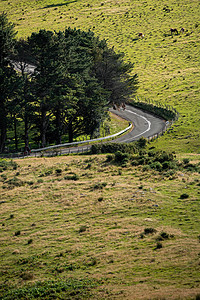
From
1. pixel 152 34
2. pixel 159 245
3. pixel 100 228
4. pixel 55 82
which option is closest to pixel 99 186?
pixel 100 228

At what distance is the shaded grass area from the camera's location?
781 inches

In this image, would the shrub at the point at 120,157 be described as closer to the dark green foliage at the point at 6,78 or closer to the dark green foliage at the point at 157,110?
the dark green foliage at the point at 6,78

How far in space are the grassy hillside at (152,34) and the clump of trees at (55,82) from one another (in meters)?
15.8

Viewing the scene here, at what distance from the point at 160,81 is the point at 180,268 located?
89102 millimetres

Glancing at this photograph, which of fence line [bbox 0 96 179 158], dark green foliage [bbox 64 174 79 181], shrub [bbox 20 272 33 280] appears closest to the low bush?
shrub [bbox 20 272 33 280]

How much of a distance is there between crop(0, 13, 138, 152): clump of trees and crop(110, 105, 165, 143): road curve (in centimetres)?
652

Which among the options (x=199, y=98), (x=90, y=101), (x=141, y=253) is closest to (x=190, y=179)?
(x=141, y=253)

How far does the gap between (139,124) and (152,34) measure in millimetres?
69032

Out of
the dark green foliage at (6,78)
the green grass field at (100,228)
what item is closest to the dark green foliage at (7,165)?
the green grass field at (100,228)

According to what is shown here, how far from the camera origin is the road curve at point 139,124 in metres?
67.9

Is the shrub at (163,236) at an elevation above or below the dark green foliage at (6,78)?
below

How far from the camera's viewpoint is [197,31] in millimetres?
128875

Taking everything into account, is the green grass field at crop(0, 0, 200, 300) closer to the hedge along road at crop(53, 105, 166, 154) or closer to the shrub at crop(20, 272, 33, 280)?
the shrub at crop(20, 272, 33, 280)

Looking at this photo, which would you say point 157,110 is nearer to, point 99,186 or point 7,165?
point 7,165
